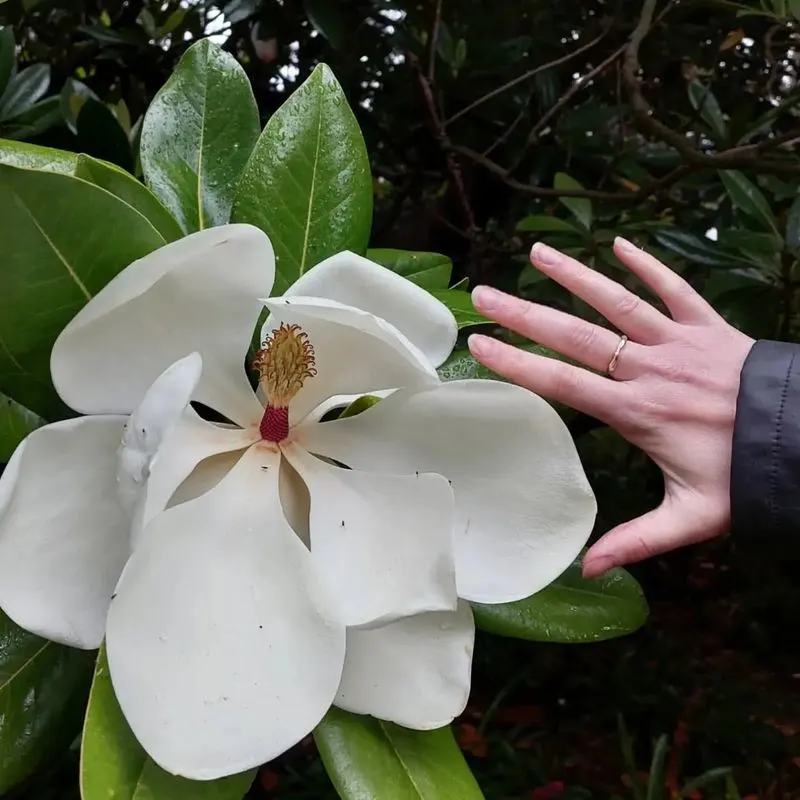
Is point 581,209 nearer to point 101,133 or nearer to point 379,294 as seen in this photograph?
point 101,133

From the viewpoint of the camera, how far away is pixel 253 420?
1.76 feet

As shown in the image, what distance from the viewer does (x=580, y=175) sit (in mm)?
1562

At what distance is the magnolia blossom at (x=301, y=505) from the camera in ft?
1.43

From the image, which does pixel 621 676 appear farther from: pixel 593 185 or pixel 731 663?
pixel 593 185

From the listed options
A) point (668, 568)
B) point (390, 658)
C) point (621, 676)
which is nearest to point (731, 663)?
point (668, 568)

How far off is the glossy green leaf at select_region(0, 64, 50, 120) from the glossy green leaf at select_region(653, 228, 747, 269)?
0.80 meters

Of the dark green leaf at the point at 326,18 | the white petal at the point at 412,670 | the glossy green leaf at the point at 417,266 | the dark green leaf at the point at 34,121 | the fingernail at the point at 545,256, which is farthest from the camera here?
the dark green leaf at the point at 326,18

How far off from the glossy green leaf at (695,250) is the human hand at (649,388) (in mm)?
542

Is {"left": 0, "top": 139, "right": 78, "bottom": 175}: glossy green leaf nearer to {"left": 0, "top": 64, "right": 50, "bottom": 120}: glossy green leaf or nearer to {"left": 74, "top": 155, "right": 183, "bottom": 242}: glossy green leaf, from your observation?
{"left": 74, "top": 155, "right": 183, "bottom": 242}: glossy green leaf

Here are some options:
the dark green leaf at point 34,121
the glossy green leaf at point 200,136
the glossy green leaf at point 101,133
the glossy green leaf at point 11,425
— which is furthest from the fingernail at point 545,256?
the dark green leaf at point 34,121

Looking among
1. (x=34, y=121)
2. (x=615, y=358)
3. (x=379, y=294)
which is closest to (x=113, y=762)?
(x=379, y=294)

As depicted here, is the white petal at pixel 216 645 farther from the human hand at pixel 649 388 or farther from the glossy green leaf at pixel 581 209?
the glossy green leaf at pixel 581 209

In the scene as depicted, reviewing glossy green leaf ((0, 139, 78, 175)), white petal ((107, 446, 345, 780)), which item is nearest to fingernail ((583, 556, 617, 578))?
white petal ((107, 446, 345, 780))

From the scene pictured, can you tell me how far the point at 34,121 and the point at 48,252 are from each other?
0.56 meters
